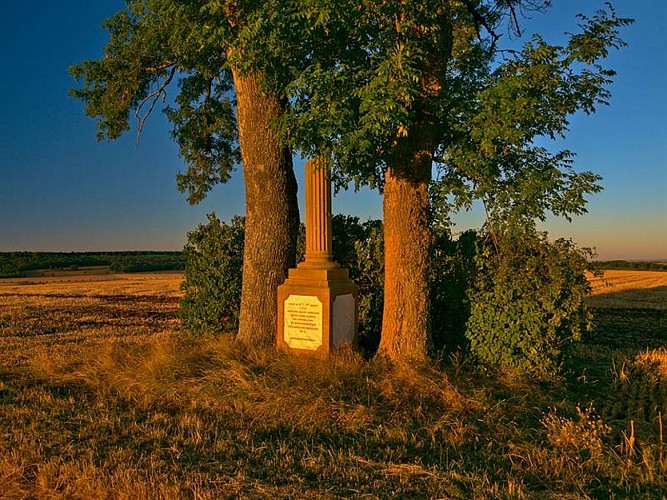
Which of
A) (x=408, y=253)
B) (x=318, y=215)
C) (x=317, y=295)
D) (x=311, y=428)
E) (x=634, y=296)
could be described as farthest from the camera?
(x=634, y=296)

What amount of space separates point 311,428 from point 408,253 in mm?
3541

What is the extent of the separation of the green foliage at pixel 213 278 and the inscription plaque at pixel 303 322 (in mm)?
2891

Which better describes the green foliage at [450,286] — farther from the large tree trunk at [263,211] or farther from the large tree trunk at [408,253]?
the large tree trunk at [263,211]

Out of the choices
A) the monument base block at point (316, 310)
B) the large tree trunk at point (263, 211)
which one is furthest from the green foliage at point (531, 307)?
the large tree trunk at point (263, 211)

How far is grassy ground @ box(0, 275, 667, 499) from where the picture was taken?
4.79 meters

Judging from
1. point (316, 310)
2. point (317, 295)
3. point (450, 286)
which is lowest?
point (316, 310)

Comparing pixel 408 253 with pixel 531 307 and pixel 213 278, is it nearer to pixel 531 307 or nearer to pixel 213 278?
pixel 531 307

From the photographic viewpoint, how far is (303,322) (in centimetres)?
959

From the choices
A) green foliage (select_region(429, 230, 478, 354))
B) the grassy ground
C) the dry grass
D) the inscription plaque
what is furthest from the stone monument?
the dry grass

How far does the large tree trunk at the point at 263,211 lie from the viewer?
10852mm

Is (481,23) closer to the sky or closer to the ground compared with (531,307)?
closer to the sky

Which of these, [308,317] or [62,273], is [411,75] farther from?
[62,273]

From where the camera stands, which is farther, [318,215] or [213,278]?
[213,278]

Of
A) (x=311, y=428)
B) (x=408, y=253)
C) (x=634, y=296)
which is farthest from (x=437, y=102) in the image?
(x=634, y=296)
